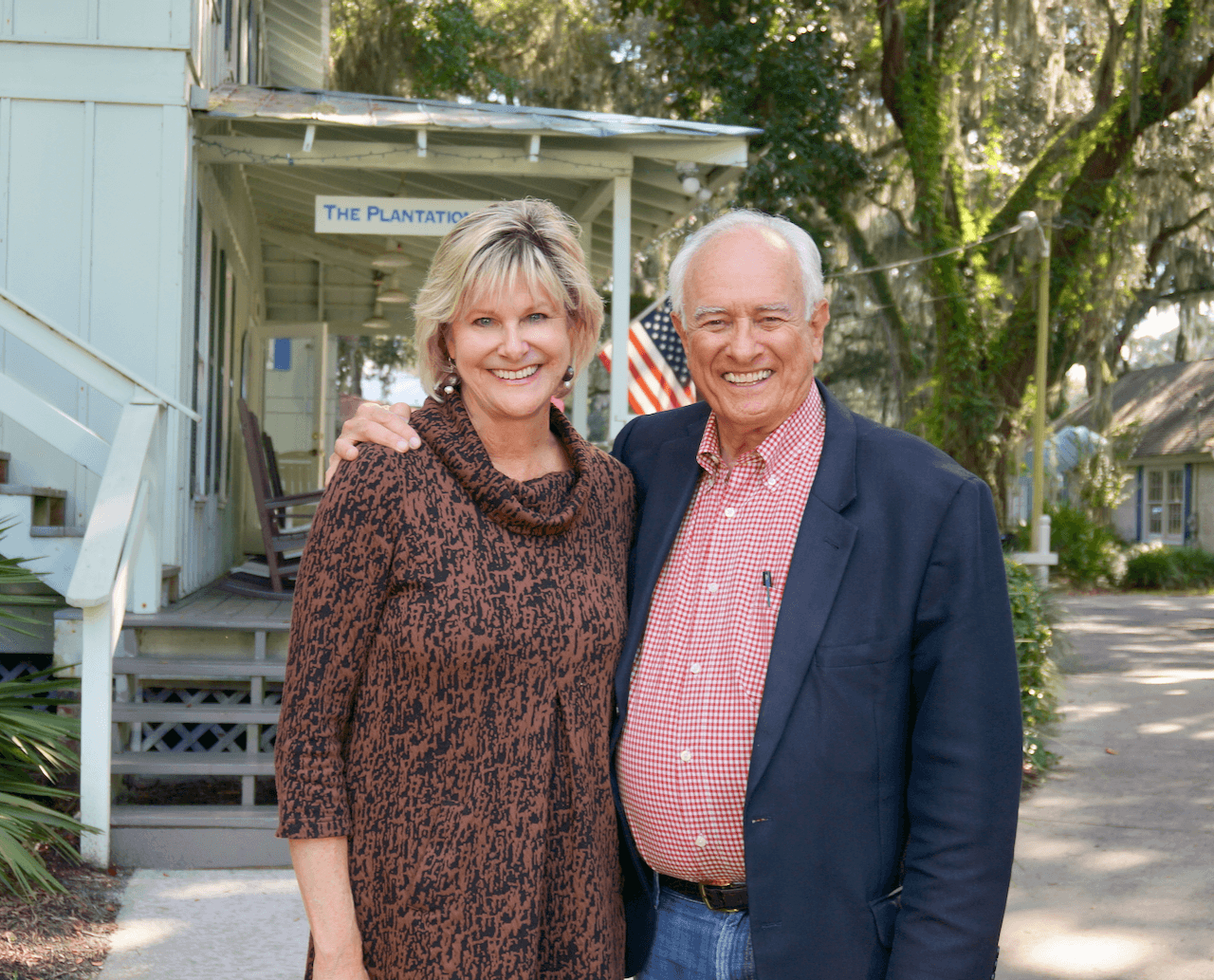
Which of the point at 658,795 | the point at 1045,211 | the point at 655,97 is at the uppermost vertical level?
the point at 655,97

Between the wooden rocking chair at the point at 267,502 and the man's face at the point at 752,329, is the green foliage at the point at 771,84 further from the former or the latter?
the man's face at the point at 752,329

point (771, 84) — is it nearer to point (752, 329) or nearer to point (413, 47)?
point (413, 47)

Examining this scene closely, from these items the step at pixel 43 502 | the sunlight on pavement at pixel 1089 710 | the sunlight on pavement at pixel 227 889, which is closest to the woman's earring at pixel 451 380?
the sunlight on pavement at pixel 227 889

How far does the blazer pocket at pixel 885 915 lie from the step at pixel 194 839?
11.3ft

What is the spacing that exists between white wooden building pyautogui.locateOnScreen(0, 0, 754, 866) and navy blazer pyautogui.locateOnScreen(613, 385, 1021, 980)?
3.42m

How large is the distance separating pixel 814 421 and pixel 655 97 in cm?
1578

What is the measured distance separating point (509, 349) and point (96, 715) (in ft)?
10.9

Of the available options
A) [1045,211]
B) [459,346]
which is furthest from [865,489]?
[1045,211]

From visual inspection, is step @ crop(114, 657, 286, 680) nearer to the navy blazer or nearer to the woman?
the woman

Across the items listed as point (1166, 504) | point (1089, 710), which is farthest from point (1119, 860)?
point (1166, 504)

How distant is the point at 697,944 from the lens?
81.7 inches

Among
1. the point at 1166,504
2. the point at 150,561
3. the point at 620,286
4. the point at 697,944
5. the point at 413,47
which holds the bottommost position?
the point at 697,944

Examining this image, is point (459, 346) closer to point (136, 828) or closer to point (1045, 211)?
point (136, 828)

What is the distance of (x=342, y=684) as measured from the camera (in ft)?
6.15
